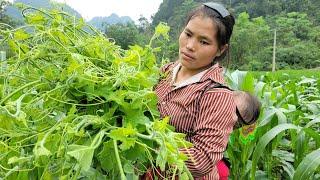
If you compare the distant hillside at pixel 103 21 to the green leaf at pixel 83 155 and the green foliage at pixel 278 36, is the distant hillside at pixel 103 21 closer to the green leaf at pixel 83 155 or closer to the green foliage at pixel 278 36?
the green leaf at pixel 83 155

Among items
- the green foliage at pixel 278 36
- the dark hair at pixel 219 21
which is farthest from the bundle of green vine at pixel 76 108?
the green foliage at pixel 278 36

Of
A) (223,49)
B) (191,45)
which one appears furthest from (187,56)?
(223,49)

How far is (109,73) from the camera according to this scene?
0.90 metres

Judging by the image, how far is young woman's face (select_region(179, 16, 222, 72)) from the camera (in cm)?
127

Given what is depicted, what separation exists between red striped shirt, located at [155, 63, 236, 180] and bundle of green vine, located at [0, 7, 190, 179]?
0.20m

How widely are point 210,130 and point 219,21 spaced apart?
338 millimetres

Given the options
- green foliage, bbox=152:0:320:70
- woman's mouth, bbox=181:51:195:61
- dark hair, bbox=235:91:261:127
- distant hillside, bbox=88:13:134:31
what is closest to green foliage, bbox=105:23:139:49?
distant hillside, bbox=88:13:134:31

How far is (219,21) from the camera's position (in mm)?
1293

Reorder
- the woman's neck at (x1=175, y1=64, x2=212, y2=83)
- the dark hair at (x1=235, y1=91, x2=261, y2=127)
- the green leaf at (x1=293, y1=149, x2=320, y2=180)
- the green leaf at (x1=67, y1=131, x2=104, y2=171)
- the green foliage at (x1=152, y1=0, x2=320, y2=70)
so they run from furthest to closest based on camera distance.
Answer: the green foliage at (x1=152, y1=0, x2=320, y2=70)
the green leaf at (x1=293, y1=149, x2=320, y2=180)
the dark hair at (x1=235, y1=91, x2=261, y2=127)
the woman's neck at (x1=175, y1=64, x2=212, y2=83)
the green leaf at (x1=67, y1=131, x2=104, y2=171)

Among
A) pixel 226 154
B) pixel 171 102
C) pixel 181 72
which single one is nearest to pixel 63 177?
pixel 171 102

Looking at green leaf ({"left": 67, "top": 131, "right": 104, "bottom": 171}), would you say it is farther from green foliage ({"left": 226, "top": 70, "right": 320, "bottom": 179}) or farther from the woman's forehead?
green foliage ({"left": 226, "top": 70, "right": 320, "bottom": 179})

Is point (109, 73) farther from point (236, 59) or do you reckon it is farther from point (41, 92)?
point (236, 59)

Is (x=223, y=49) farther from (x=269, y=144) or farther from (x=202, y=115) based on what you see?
(x=269, y=144)

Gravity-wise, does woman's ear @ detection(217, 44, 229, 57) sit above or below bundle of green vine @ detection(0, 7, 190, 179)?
above
